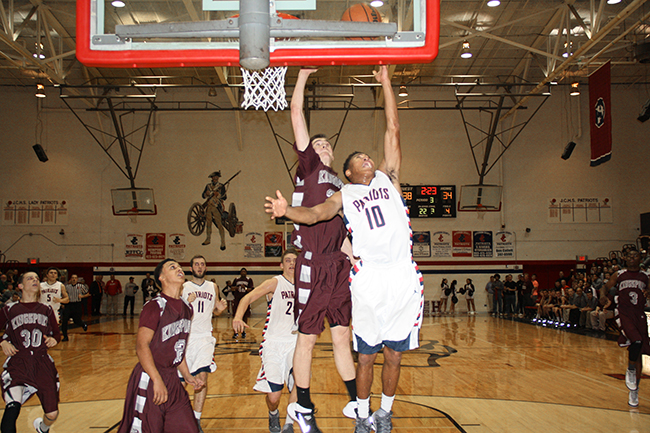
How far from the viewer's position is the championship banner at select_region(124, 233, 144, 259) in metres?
21.7

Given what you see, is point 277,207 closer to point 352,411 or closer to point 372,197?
point 372,197

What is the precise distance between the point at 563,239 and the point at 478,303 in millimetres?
4360

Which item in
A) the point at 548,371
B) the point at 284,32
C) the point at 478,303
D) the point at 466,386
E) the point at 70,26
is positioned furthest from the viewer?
the point at 478,303

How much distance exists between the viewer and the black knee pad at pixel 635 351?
6230mm

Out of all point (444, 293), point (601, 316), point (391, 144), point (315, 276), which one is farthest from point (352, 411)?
point (444, 293)

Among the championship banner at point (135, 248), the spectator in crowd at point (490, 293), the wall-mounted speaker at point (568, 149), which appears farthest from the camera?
the championship banner at point (135, 248)

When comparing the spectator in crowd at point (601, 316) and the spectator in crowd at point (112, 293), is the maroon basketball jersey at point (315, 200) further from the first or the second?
the spectator in crowd at point (112, 293)

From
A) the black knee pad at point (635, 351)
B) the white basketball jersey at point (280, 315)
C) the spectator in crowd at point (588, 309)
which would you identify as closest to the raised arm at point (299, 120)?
the white basketball jersey at point (280, 315)

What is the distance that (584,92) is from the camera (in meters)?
22.2

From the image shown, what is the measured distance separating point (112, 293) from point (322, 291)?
18.9 meters

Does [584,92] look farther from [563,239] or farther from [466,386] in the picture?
[466,386]

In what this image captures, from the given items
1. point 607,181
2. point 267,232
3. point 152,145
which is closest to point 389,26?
point 267,232

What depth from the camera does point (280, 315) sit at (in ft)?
18.5

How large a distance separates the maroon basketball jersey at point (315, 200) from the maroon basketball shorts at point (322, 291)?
9 cm
